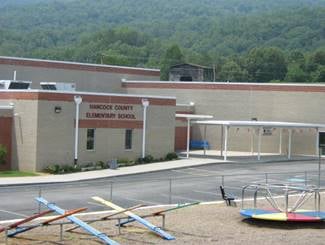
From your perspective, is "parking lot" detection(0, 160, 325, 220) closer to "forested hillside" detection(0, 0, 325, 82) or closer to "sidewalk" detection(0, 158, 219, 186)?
"sidewalk" detection(0, 158, 219, 186)

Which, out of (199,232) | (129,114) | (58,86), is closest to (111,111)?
(129,114)

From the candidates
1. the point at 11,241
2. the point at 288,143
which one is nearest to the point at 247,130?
the point at 288,143

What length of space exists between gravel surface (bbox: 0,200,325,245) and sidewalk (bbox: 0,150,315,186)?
1219cm

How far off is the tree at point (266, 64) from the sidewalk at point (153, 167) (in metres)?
91.8

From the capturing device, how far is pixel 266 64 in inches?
5846

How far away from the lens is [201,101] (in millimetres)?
61000

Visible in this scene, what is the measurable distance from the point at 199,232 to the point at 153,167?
2270 cm

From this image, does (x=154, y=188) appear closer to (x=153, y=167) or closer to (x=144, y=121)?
(x=153, y=167)

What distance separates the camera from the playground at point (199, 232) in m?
20.9

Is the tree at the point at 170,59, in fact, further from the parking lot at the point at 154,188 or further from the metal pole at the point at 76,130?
the metal pole at the point at 76,130

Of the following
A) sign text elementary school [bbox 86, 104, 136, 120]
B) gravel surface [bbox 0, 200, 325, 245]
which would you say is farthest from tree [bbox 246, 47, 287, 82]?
gravel surface [bbox 0, 200, 325, 245]

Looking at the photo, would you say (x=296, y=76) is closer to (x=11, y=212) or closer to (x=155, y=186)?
(x=155, y=186)

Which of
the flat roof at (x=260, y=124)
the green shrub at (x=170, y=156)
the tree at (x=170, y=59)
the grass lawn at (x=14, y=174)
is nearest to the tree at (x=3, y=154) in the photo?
the grass lawn at (x=14, y=174)

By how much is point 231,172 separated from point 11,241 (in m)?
A: 25.0
